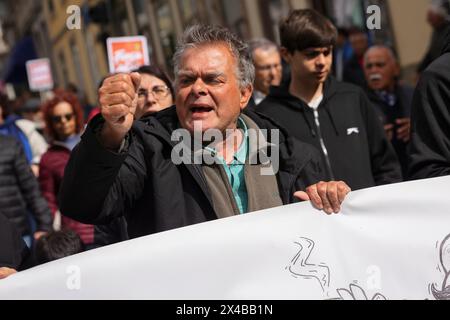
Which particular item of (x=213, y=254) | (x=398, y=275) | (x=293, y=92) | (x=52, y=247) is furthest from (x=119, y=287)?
(x=293, y=92)

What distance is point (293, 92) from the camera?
4.90 m

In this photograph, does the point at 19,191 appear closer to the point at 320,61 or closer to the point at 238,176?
the point at 320,61

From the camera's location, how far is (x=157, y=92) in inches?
203

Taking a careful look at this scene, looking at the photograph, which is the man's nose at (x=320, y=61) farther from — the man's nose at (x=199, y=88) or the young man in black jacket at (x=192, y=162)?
the man's nose at (x=199, y=88)

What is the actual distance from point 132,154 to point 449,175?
1.03 meters

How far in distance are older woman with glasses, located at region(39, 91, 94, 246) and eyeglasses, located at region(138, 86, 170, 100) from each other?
4.93 feet

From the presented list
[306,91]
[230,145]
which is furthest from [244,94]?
[306,91]

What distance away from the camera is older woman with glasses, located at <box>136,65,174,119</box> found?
199 inches

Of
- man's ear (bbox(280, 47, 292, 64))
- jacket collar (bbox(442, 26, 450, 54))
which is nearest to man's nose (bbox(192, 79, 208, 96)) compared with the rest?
jacket collar (bbox(442, 26, 450, 54))

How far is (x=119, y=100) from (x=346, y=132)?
86.2 inches

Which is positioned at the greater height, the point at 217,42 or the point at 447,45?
the point at 217,42

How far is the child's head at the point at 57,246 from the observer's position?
14.1 ft
